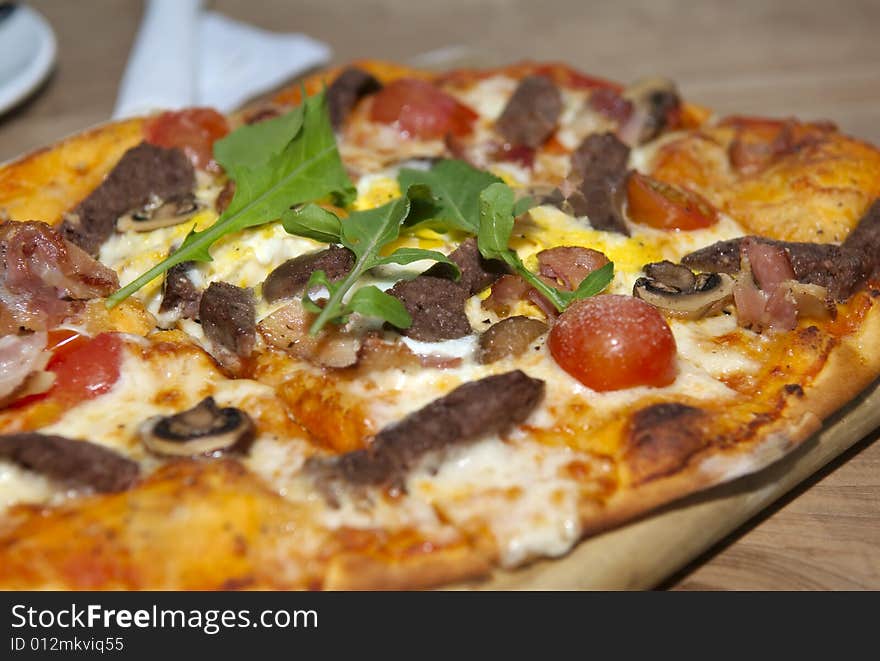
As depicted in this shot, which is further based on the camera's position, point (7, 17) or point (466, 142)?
point (7, 17)

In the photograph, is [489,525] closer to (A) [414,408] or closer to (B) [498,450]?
(B) [498,450]

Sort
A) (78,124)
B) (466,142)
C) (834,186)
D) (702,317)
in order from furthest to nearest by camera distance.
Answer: (78,124) < (466,142) < (834,186) < (702,317)

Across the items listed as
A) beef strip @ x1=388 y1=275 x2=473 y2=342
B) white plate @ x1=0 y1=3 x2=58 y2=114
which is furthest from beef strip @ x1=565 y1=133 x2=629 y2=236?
white plate @ x1=0 y1=3 x2=58 y2=114

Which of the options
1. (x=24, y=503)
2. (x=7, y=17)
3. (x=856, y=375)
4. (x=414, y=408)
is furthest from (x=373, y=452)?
(x=7, y=17)

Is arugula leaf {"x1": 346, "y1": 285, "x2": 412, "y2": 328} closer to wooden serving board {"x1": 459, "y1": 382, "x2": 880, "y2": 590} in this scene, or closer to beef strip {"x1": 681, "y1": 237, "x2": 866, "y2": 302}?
wooden serving board {"x1": 459, "y1": 382, "x2": 880, "y2": 590}

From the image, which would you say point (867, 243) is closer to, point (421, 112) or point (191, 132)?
point (421, 112)

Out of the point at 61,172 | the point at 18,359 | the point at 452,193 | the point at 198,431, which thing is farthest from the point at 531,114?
the point at 18,359

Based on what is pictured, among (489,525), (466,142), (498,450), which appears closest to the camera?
(489,525)
